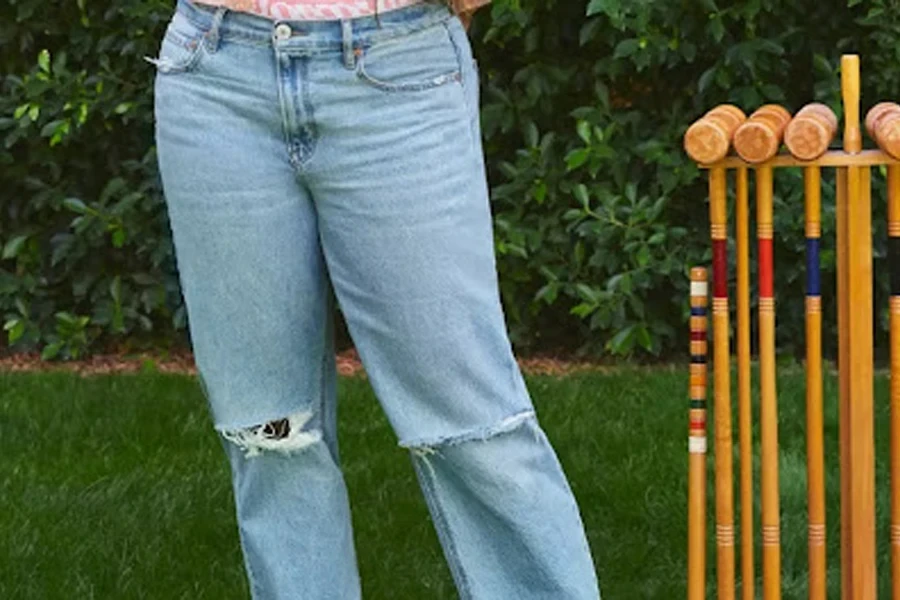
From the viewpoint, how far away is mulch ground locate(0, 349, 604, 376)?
6.11 metres

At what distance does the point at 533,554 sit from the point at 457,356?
0.32 meters

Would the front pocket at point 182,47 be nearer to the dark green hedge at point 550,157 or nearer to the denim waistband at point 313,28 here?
the denim waistband at point 313,28

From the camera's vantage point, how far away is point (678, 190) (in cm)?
606

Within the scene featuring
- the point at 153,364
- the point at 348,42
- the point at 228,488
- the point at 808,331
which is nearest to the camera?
the point at 348,42

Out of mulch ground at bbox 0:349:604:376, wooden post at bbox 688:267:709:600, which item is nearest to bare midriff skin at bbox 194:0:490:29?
wooden post at bbox 688:267:709:600

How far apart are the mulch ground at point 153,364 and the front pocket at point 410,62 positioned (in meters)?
3.42

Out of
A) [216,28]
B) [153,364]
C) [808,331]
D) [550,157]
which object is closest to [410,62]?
[216,28]

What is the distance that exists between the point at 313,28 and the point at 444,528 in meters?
0.74

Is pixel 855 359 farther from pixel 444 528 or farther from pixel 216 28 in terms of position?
pixel 216 28

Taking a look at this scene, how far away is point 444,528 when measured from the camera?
2758mm

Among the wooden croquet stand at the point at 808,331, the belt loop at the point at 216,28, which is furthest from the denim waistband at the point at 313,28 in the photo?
the wooden croquet stand at the point at 808,331

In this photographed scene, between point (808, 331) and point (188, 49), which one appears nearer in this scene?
point (188, 49)

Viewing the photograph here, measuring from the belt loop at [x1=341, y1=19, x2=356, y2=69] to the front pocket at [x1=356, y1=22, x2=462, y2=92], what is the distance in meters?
0.01

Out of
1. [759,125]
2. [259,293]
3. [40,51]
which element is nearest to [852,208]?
[759,125]
